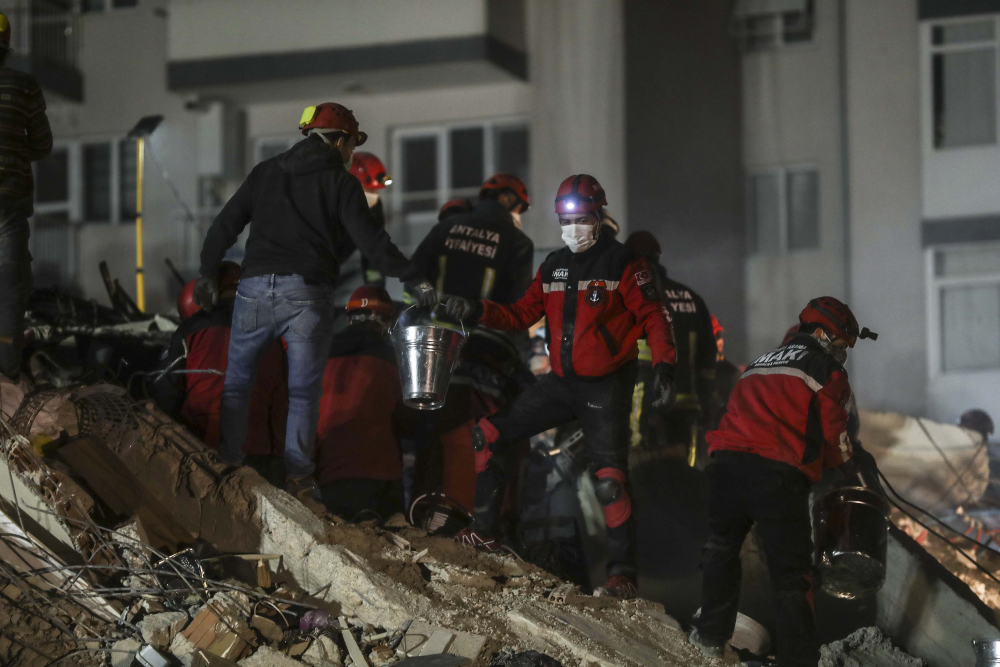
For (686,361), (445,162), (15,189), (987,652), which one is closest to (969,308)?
(445,162)

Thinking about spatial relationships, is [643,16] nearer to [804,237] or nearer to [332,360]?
[804,237]

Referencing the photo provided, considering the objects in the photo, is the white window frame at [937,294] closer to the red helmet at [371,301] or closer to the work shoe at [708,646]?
the red helmet at [371,301]

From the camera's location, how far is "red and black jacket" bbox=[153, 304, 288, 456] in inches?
241

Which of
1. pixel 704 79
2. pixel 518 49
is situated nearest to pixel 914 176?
pixel 704 79

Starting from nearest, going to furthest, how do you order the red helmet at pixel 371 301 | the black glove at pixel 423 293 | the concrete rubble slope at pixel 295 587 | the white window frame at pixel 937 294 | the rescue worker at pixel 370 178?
the concrete rubble slope at pixel 295 587
the black glove at pixel 423 293
the red helmet at pixel 371 301
the rescue worker at pixel 370 178
the white window frame at pixel 937 294

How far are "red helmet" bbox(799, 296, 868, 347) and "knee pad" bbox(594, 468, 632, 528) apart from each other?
4.05ft

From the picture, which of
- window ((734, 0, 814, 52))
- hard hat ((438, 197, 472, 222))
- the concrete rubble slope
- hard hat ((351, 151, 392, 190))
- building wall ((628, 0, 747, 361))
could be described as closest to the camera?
the concrete rubble slope

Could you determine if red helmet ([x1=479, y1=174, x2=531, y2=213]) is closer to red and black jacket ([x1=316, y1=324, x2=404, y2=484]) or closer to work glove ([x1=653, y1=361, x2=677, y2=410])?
red and black jacket ([x1=316, y1=324, x2=404, y2=484])

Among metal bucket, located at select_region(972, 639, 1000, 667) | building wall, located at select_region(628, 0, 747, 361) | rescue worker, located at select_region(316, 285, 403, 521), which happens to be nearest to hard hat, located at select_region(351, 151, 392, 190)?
rescue worker, located at select_region(316, 285, 403, 521)

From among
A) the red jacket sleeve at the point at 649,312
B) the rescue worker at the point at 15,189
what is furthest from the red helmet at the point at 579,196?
the rescue worker at the point at 15,189

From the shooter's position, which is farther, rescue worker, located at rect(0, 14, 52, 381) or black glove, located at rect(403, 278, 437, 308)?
rescue worker, located at rect(0, 14, 52, 381)

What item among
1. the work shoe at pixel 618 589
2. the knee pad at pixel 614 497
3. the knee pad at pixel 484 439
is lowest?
the work shoe at pixel 618 589

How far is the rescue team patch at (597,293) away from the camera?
562 cm

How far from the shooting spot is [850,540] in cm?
598
